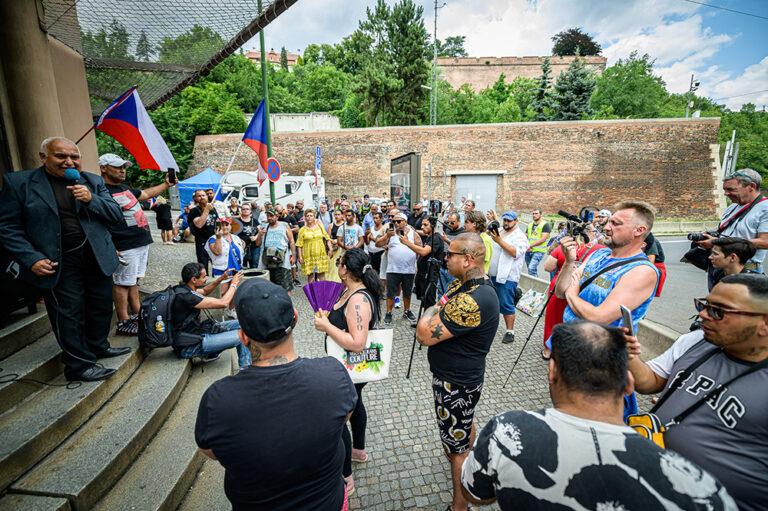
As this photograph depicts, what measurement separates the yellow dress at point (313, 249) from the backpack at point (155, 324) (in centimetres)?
387

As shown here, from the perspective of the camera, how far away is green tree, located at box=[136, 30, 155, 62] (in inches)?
217

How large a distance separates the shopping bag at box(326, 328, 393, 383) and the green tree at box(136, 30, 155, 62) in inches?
236

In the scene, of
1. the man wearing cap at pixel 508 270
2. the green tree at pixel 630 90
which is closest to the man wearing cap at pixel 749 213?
the man wearing cap at pixel 508 270

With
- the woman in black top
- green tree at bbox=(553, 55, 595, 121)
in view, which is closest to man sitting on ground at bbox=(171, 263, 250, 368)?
the woman in black top

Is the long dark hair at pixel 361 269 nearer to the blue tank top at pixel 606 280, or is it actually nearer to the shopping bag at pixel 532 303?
the blue tank top at pixel 606 280

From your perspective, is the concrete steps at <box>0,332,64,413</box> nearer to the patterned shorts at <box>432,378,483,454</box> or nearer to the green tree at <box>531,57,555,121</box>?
the patterned shorts at <box>432,378,483,454</box>

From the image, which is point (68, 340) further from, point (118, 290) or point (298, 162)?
point (298, 162)

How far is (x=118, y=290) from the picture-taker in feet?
13.4

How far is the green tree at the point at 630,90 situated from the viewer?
36438mm

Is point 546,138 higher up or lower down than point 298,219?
higher up

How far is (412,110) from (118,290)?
3177 cm

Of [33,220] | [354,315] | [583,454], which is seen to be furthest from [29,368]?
[583,454]

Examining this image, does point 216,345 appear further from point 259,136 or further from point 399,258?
point 259,136

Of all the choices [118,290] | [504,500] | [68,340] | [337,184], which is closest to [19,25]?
[118,290]
